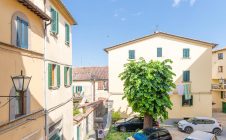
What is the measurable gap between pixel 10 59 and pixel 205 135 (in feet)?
39.0

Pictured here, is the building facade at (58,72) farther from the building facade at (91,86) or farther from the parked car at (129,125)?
the building facade at (91,86)

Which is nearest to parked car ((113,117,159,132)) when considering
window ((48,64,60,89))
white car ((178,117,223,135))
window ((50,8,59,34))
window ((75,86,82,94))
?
white car ((178,117,223,135))

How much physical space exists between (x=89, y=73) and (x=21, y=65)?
1301 inches

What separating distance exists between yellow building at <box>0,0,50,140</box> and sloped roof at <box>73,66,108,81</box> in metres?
29.1

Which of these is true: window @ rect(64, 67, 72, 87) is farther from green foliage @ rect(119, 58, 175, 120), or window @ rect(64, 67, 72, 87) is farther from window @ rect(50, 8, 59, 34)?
green foliage @ rect(119, 58, 175, 120)

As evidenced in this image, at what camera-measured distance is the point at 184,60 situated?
87.7ft

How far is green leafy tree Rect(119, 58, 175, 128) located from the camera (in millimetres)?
19375

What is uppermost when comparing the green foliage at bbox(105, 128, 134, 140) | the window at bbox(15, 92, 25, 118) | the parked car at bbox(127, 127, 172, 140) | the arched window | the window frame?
the window frame

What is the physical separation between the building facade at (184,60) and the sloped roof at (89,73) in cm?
1321

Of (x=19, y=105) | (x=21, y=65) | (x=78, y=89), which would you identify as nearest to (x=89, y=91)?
(x=78, y=89)

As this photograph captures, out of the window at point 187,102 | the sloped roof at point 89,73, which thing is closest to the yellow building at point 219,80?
the window at point 187,102

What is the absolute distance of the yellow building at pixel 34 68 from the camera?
7.38 m

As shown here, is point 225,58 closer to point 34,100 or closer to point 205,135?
point 205,135

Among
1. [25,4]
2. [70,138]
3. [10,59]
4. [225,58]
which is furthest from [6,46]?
[225,58]
